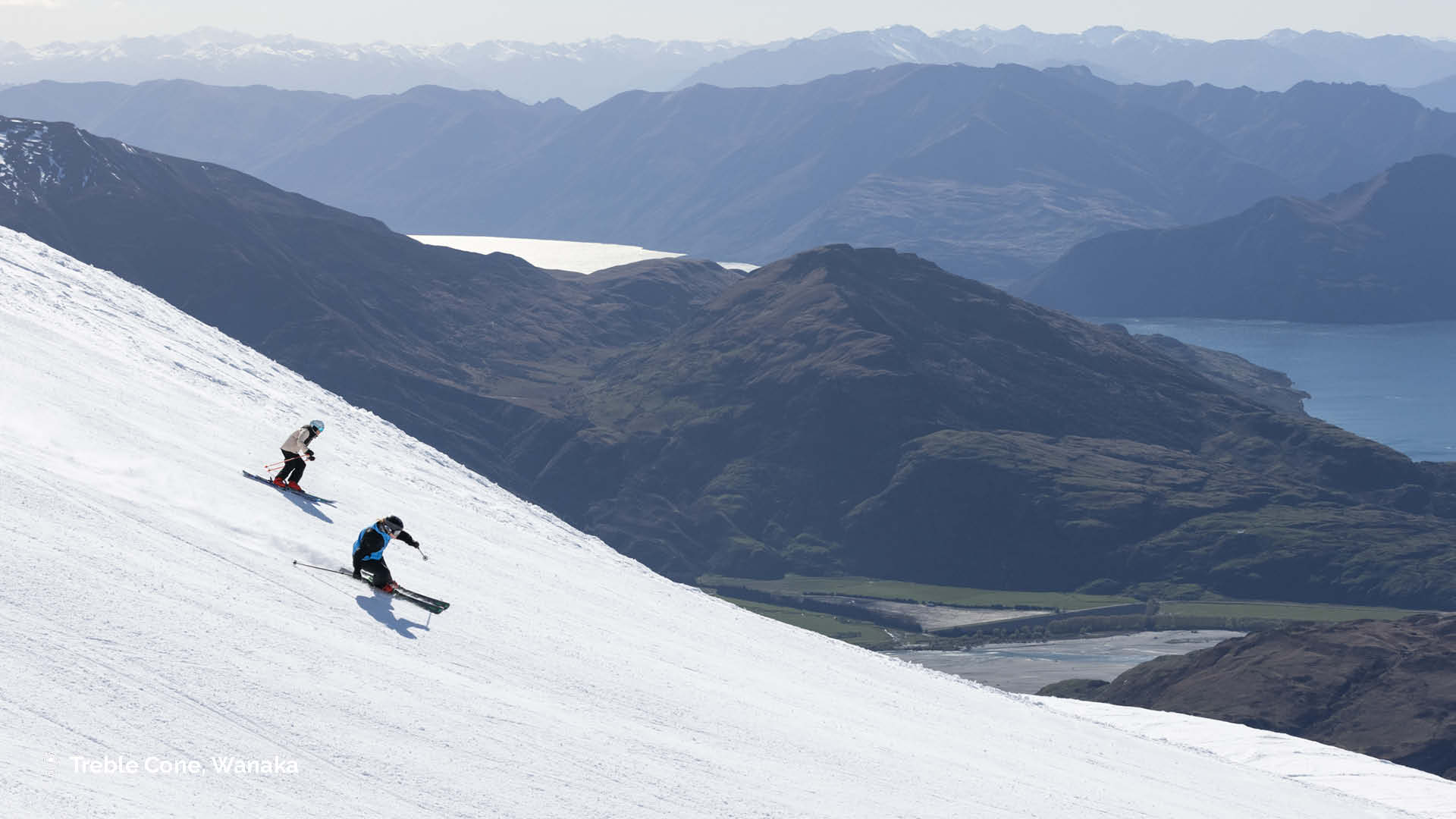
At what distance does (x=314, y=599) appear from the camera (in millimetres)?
28234

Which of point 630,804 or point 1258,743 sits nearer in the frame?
point 630,804

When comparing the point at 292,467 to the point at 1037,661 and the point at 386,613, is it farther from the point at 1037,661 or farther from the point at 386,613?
the point at 1037,661

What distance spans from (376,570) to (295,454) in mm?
6034

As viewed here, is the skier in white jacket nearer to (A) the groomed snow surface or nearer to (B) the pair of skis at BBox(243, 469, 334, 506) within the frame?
(B) the pair of skis at BBox(243, 469, 334, 506)

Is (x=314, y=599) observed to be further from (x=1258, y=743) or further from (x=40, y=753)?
(x=1258, y=743)

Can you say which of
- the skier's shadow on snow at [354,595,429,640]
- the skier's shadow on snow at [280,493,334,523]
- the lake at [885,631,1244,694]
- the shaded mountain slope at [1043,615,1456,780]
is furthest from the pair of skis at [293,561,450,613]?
the lake at [885,631,1244,694]

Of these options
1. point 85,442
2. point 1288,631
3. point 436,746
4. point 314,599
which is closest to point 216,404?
point 85,442

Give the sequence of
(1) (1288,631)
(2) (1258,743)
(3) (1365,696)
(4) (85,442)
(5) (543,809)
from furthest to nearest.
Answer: (1) (1288,631), (3) (1365,696), (2) (1258,743), (4) (85,442), (5) (543,809)

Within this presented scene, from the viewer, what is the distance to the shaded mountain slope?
11869 cm

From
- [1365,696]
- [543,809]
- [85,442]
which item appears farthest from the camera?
[1365,696]

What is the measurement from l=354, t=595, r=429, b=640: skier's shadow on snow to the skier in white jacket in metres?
5.60

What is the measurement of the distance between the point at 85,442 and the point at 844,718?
17406 mm

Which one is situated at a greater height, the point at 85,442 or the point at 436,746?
the point at 85,442

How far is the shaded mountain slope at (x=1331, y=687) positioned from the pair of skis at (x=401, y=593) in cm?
9084
